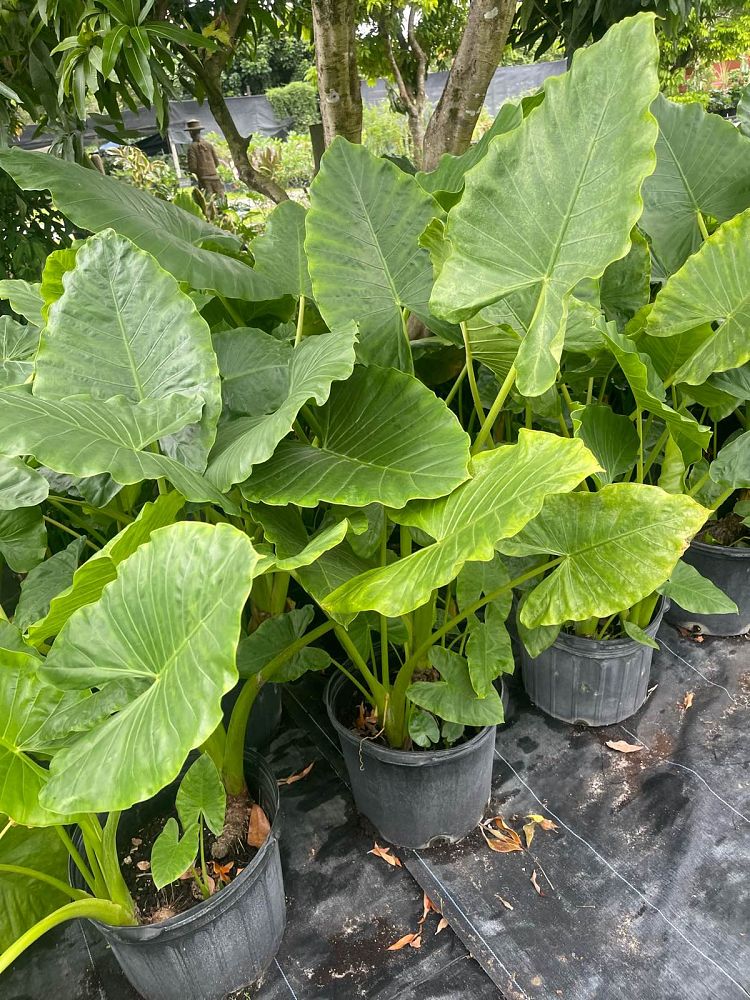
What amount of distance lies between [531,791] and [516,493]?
0.92 m

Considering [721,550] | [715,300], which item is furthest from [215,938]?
[721,550]

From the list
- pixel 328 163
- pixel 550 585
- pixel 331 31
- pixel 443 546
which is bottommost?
pixel 550 585

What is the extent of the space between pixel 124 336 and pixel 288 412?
35cm

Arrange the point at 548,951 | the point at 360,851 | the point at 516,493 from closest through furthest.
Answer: the point at 516,493
the point at 548,951
the point at 360,851

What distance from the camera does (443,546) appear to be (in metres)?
0.81

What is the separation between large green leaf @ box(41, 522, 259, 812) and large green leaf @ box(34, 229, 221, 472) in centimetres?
28

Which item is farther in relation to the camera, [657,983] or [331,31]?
[331,31]

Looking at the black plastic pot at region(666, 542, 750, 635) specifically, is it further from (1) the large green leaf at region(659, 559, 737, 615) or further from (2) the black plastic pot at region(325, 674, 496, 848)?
(2) the black plastic pot at region(325, 674, 496, 848)

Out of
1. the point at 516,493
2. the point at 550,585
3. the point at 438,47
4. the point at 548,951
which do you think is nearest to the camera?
the point at 516,493

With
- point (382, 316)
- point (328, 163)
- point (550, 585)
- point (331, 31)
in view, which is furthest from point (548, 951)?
point (331, 31)

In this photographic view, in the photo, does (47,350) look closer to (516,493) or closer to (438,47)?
(516,493)

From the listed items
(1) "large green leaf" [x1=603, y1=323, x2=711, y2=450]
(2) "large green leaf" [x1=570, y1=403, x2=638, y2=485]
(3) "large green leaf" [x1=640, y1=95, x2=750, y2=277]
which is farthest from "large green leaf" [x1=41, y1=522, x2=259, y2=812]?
(3) "large green leaf" [x1=640, y1=95, x2=750, y2=277]

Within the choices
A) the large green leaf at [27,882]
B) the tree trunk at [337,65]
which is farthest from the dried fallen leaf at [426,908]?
the tree trunk at [337,65]

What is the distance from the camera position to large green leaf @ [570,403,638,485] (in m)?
1.21
